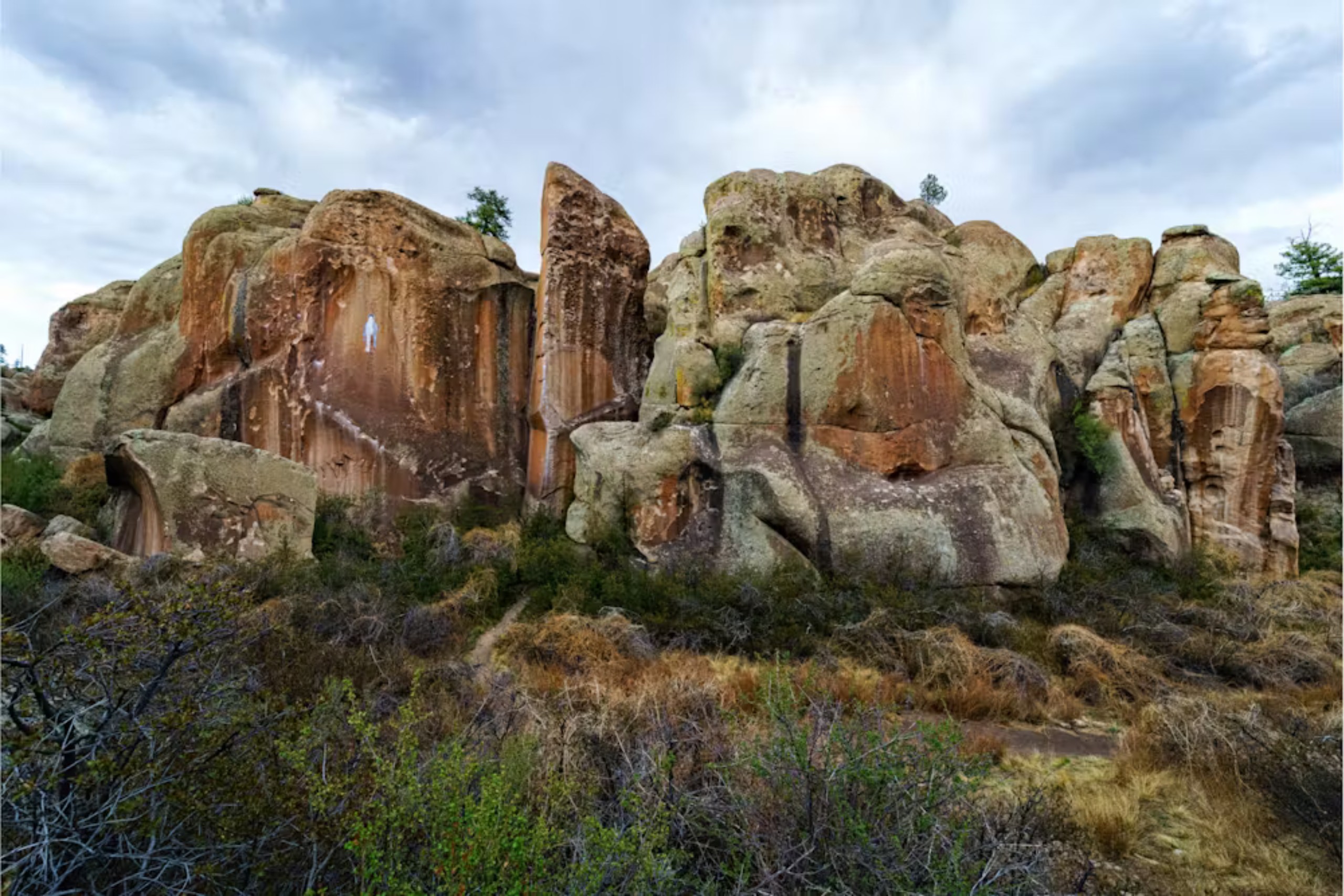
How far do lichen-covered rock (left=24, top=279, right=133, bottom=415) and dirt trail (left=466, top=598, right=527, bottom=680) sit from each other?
1295 centimetres

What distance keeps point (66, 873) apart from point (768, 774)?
2198 millimetres

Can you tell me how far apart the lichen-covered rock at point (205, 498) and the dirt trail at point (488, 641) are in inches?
115

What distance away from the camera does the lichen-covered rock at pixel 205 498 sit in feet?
25.8

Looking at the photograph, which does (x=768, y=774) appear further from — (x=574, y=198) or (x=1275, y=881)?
(x=574, y=198)

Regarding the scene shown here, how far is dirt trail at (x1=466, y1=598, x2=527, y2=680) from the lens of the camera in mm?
5738

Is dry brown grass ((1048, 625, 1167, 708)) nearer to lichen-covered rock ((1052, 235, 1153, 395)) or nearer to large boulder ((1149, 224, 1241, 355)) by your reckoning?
lichen-covered rock ((1052, 235, 1153, 395))

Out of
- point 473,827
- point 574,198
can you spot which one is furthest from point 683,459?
point 473,827

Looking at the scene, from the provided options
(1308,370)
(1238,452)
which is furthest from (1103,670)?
(1308,370)

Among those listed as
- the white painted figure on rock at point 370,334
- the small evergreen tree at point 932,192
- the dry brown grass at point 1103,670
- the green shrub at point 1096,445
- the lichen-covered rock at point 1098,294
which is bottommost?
the dry brown grass at point 1103,670

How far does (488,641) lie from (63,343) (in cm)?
1437

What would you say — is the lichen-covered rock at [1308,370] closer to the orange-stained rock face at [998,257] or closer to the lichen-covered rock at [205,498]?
the orange-stained rock face at [998,257]

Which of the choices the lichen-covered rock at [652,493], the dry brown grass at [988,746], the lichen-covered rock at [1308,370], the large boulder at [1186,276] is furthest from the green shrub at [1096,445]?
the dry brown grass at [988,746]

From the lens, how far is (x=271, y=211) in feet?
41.2

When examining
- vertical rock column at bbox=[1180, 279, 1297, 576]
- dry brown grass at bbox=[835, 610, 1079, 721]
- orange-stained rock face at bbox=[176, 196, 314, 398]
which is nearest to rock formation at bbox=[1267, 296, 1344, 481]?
vertical rock column at bbox=[1180, 279, 1297, 576]
